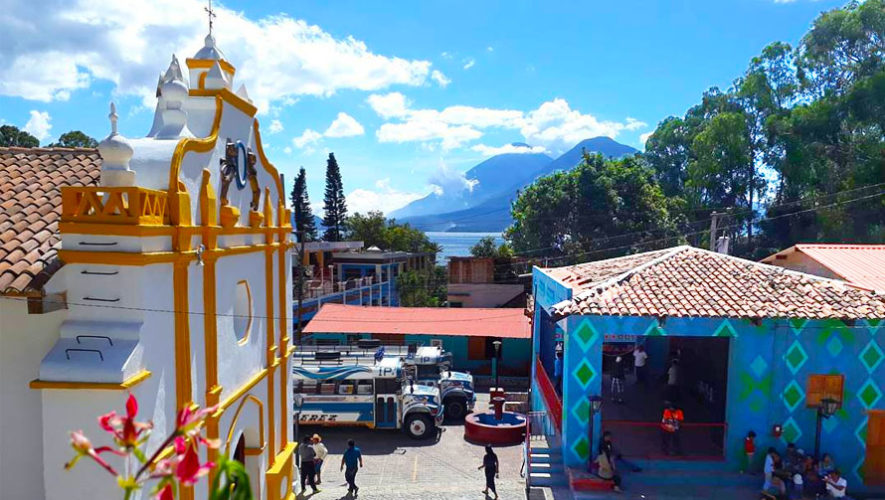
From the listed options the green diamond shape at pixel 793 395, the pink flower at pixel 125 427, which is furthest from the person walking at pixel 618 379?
the pink flower at pixel 125 427

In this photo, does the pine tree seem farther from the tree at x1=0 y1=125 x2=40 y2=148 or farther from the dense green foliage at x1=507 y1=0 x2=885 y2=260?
the tree at x1=0 y1=125 x2=40 y2=148

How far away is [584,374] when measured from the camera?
1238cm

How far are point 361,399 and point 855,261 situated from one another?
14813 millimetres

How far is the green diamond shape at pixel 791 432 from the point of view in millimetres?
12352

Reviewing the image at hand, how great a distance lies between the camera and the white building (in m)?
5.94

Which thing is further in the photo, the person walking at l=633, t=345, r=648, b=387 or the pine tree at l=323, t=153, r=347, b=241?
the pine tree at l=323, t=153, r=347, b=241

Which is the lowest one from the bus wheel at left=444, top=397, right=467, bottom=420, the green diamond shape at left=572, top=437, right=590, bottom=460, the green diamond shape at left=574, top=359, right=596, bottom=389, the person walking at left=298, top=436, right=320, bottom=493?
the bus wheel at left=444, top=397, right=467, bottom=420

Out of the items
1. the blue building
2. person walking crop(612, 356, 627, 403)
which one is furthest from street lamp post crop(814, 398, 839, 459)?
person walking crop(612, 356, 627, 403)

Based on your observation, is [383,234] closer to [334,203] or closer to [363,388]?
[334,203]

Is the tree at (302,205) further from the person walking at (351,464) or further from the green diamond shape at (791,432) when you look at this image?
the green diamond shape at (791,432)

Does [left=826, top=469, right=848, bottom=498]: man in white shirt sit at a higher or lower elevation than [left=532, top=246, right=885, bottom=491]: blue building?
lower

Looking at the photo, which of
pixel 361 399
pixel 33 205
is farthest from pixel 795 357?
pixel 33 205

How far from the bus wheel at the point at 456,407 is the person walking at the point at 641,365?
565 centimetres

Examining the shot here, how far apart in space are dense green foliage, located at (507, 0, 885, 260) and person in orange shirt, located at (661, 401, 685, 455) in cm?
2266
